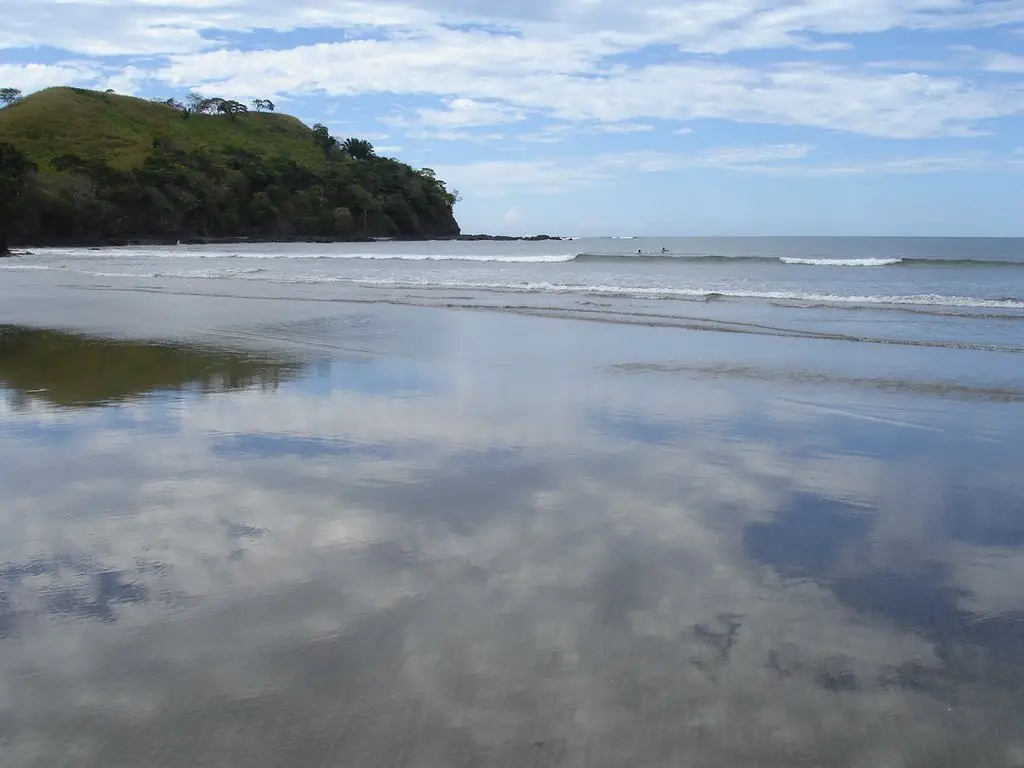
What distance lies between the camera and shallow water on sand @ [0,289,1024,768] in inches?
125

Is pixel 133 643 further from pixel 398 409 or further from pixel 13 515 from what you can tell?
pixel 398 409

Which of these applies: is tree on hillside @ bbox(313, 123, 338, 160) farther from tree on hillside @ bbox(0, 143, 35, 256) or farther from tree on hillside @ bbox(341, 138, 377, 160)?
tree on hillside @ bbox(0, 143, 35, 256)

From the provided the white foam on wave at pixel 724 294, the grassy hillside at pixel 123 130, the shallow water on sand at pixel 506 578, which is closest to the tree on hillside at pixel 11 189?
the grassy hillside at pixel 123 130

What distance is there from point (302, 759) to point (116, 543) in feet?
8.19

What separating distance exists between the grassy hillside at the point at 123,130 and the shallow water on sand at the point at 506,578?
11353 cm

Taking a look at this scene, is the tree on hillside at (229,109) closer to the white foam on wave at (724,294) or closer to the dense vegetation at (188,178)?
the dense vegetation at (188,178)

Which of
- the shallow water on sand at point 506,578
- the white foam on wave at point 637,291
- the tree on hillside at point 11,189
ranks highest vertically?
the tree on hillside at point 11,189

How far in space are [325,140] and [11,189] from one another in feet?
266

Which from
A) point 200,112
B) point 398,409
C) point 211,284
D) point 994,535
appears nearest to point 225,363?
point 398,409

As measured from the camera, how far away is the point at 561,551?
4934 millimetres

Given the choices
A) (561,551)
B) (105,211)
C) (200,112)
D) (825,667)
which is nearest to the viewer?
(825,667)

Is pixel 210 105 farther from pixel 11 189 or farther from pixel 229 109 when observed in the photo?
pixel 11 189

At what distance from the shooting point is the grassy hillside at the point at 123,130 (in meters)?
118

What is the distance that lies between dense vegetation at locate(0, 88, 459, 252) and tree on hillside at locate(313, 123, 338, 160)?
0.24 m
